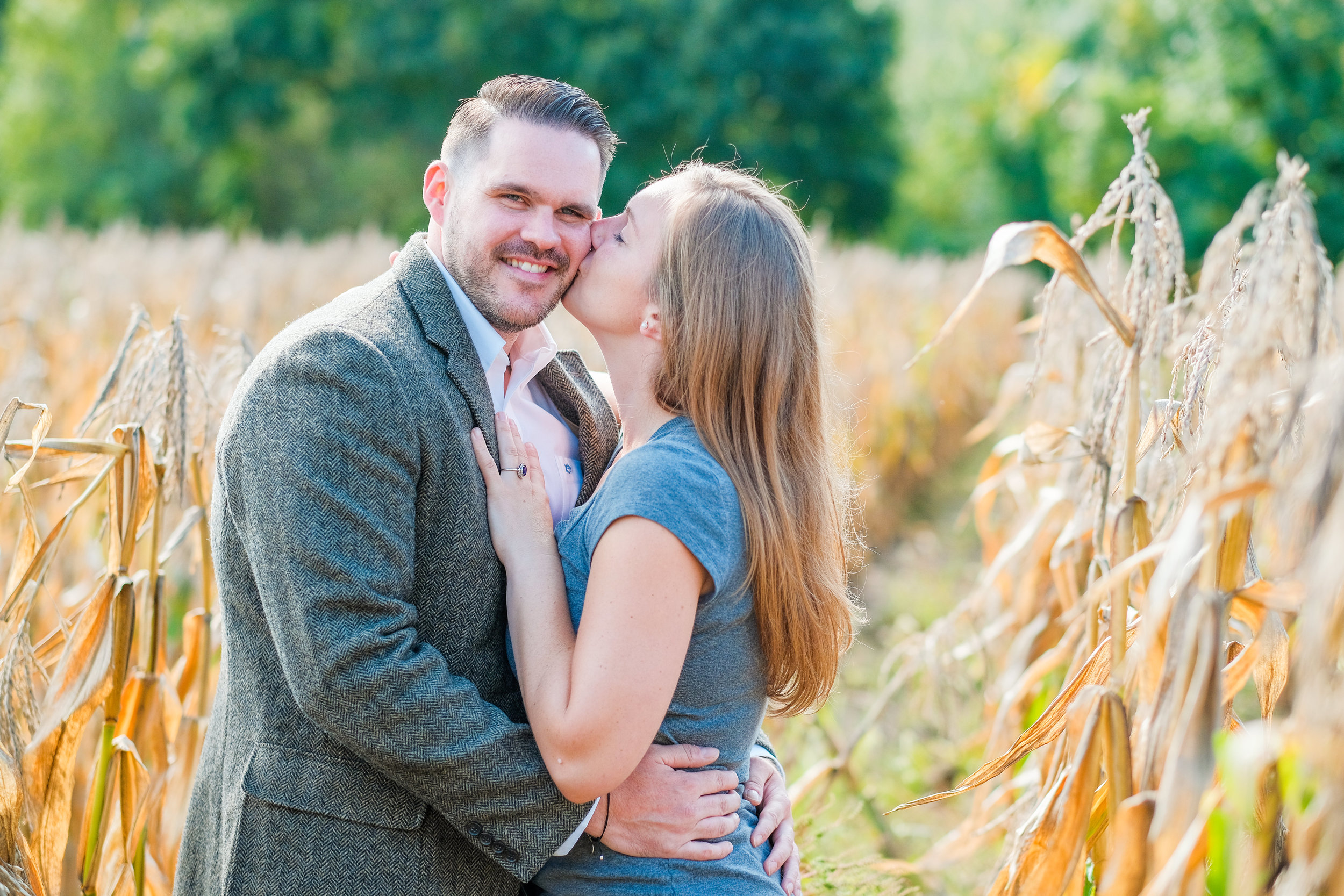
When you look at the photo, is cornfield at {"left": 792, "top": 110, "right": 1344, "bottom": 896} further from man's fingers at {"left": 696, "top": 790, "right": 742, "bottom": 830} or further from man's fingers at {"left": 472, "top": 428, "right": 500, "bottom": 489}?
man's fingers at {"left": 472, "top": 428, "right": 500, "bottom": 489}

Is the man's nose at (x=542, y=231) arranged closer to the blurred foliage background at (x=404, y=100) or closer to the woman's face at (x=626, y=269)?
the woman's face at (x=626, y=269)

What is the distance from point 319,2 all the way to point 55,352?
22623 mm

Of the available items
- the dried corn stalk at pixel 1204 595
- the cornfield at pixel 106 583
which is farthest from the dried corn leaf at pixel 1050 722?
the cornfield at pixel 106 583

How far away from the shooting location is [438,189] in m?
2.07

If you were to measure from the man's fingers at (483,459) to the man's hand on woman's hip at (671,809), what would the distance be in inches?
20.5

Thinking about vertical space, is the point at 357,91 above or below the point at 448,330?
above

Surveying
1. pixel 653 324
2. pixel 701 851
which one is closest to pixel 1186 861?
pixel 701 851

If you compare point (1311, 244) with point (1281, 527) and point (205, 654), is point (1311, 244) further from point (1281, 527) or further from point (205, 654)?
point (205, 654)

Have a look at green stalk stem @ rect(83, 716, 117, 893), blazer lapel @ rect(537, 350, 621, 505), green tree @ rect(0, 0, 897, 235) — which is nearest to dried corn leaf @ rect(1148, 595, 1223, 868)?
blazer lapel @ rect(537, 350, 621, 505)

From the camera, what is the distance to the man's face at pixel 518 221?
75.2 inches

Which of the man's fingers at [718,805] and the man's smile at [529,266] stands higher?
the man's smile at [529,266]

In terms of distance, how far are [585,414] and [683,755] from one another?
732mm

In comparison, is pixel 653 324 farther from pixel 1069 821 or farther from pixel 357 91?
pixel 357 91

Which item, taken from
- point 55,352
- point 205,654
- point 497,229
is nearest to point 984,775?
point 497,229
